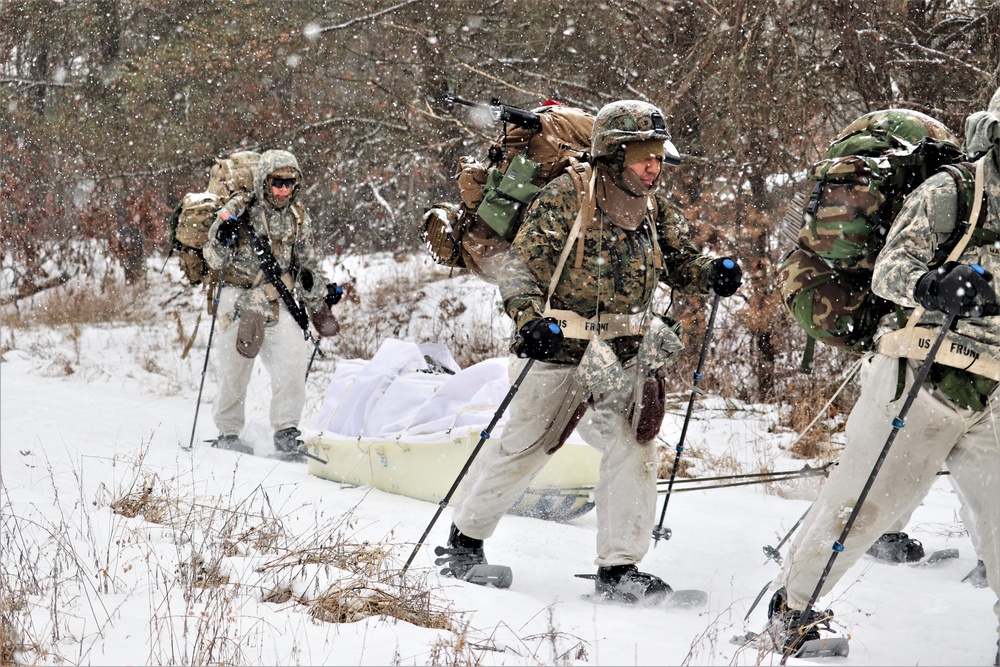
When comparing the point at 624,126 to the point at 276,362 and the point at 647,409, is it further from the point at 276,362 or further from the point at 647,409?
the point at 276,362

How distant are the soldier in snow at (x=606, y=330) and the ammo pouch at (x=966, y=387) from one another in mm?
1294

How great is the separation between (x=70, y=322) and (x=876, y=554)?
12.4m

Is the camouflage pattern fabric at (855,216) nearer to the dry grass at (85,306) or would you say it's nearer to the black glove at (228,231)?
the black glove at (228,231)

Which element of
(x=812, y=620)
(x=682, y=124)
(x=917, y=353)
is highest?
(x=682, y=124)

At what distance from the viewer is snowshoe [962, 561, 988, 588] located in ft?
15.4

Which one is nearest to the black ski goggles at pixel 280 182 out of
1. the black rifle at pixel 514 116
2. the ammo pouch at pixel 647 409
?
the black rifle at pixel 514 116

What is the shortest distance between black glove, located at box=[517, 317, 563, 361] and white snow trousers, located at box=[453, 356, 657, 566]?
16.2 inches

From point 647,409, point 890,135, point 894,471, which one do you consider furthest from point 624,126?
point 894,471

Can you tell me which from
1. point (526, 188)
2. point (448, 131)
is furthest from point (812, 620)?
point (448, 131)

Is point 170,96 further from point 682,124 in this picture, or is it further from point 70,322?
point 682,124

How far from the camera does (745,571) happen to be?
509 centimetres

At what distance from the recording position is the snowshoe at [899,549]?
5.16 meters

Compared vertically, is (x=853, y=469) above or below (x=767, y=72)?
below

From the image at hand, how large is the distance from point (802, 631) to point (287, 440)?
5609 mm
